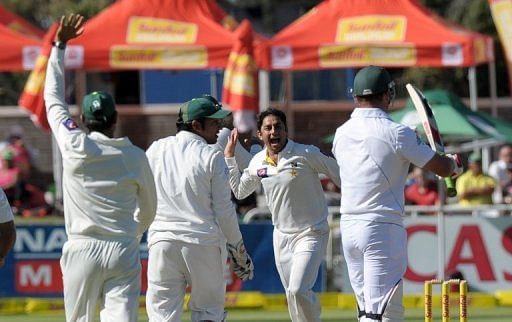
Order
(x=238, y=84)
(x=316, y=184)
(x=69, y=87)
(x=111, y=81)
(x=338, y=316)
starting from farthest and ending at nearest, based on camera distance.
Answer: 1. (x=111, y=81)
2. (x=69, y=87)
3. (x=238, y=84)
4. (x=338, y=316)
5. (x=316, y=184)

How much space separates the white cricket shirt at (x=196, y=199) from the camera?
9922 mm

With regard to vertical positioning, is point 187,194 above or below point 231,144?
below

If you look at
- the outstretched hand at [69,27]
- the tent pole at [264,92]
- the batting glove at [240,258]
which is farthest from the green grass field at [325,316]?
the tent pole at [264,92]

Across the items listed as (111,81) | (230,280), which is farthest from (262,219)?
(111,81)

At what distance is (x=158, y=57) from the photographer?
1980 cm

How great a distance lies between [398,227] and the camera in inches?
364

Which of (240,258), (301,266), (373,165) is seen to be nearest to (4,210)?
(240,258)

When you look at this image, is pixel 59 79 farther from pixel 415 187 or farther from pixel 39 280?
pixel 415 187

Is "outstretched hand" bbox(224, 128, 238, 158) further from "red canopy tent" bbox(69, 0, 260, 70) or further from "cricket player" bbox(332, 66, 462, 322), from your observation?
"red canopy tent" bbox(69, 0, 260, 70)

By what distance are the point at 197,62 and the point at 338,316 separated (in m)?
5.29

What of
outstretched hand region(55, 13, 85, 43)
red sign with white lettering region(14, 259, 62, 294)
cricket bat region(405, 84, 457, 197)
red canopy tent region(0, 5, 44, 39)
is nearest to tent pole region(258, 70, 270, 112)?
red canopy tent region(0, 5, 44, 39)

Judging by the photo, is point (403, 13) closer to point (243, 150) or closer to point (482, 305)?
point (482, 305)

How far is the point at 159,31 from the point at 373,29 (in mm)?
3091

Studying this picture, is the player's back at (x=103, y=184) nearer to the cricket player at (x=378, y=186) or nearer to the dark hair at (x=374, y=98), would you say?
the cricket player at (x=378, y=186)
